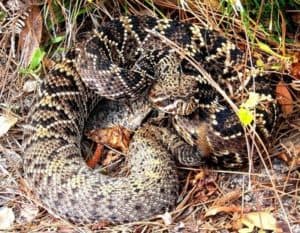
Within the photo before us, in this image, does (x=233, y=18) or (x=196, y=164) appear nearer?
(x=196, y=164)

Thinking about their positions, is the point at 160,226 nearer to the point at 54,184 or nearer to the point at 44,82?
A: the point at 54,184

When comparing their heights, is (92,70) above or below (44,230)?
above

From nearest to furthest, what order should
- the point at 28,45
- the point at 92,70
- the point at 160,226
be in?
the point at 160,226, the point at 92,70, the point at 28,45

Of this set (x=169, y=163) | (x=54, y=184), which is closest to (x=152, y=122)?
(x=169, y=163)

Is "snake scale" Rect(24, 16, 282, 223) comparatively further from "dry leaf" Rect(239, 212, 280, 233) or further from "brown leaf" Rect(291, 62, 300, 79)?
"dry leaf" Rect(239, 212, 280, 233)

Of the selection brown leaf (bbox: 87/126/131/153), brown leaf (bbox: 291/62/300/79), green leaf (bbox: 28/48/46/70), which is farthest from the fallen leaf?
brown leaf (bbox: 291/62/300/79)

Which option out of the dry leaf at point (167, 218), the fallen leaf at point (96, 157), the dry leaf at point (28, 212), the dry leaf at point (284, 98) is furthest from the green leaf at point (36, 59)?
the dry leaf at point (284, 98)

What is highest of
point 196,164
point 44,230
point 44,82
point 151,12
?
point 151,12

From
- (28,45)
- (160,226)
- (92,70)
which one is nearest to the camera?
(160,226)
